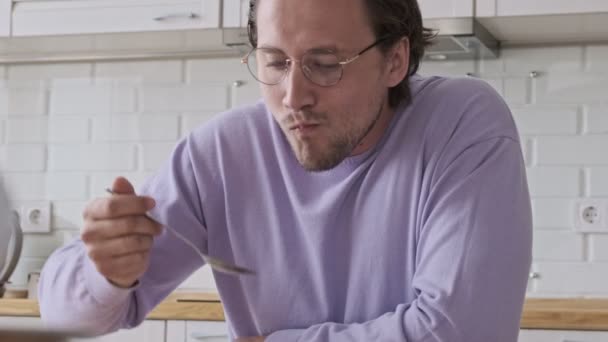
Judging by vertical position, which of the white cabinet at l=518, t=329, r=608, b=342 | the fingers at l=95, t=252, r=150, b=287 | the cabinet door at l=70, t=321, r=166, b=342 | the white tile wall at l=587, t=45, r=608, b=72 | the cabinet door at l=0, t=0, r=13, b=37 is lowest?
the cabinet door at l=70, t=321, r=166, b=342

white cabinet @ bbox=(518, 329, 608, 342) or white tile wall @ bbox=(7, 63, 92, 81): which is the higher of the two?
white tile wall @ bbox=(7, 63, 92, 81)

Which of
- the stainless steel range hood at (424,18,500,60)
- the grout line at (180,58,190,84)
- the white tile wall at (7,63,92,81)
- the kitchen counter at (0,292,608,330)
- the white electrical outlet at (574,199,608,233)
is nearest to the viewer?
the kitchen counter at (0,292,608,330)

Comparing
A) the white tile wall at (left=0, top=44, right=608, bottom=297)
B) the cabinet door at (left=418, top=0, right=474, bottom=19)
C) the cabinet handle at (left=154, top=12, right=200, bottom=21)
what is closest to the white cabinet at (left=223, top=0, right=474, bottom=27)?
the cabinet door at (left=418, top=0, right=474, bottom=19)

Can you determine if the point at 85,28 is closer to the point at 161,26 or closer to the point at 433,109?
the point at 161,26

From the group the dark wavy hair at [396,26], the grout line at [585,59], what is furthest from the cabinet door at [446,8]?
the dark wavy hair at [396,26]

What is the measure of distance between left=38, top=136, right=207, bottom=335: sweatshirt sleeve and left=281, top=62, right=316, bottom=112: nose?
0.89 feet

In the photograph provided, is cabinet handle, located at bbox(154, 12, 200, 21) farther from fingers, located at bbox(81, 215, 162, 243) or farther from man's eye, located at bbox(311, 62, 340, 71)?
fingers, located at bbox(81, 215, 162, 243)

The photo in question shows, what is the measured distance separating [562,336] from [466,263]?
133 cm

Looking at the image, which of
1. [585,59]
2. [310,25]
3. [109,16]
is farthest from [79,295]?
[585,59]

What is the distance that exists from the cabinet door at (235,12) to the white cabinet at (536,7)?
2.51 feet

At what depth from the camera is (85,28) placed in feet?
11.5

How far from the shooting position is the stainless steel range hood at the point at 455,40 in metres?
3.13

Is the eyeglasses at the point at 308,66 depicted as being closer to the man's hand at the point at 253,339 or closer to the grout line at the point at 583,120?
the man's hand at the point at 253,339

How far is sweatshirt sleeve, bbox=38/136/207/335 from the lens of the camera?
154 cm
